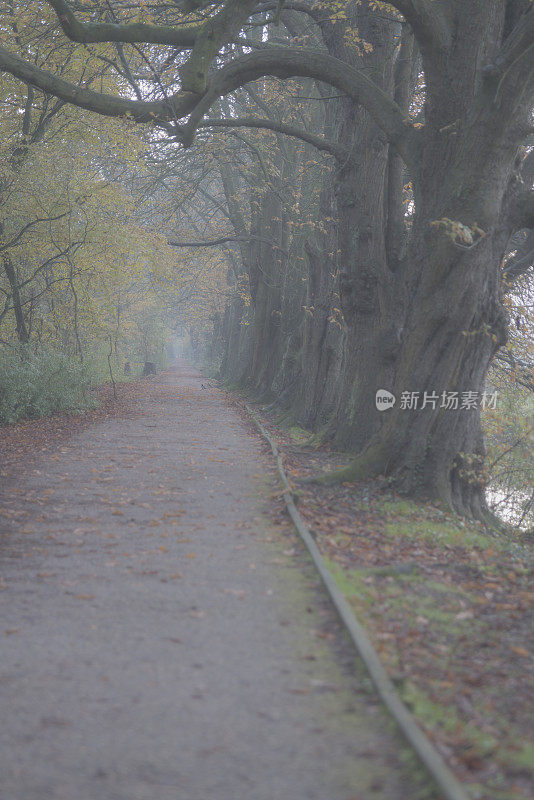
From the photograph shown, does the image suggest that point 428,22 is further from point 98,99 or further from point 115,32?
point 98,99

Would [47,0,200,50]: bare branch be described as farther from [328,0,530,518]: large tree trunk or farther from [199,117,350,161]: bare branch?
[328,0,530,518]: large tree trunk

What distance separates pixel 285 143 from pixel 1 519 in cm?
1755

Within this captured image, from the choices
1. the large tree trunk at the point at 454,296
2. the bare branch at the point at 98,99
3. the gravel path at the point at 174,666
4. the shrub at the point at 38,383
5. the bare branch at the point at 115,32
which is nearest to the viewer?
the gravel path at the point at 174,666

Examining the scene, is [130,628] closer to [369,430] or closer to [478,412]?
[478,412]

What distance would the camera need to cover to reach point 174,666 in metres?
4.40

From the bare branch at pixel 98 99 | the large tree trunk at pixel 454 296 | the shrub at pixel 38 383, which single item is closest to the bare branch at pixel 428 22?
the large tree trunk at pixel 454 296

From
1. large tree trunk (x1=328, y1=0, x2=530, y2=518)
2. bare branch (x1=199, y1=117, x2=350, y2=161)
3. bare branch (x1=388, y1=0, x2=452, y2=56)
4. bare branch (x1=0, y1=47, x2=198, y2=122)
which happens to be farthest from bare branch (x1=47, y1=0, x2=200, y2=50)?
large tree trunk (x1=328, y1=0, x2=530, y2=518)

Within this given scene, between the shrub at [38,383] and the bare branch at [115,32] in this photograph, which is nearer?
the bare branch at [115,32]

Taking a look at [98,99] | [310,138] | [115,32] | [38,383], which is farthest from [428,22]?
[38,383]

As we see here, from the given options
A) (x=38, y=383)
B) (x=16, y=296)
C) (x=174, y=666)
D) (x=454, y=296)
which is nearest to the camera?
(x=174, y=666)

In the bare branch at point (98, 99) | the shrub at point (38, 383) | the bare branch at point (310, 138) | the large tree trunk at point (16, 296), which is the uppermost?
the bare branch at point (310, 138)

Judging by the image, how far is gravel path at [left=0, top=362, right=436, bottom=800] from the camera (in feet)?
10.6

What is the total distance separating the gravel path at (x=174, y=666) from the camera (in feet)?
10.6

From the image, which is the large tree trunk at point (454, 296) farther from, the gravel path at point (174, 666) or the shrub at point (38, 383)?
the shrub at point (38, 383)
